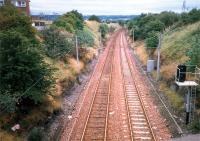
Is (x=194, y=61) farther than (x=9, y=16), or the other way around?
(x=9, y=16)

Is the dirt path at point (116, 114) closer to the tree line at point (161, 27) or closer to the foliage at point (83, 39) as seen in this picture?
the tree line at point (161, 27)

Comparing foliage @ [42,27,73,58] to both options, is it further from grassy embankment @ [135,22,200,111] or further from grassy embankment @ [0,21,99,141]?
grassy embankment @ [135,22,200,111]

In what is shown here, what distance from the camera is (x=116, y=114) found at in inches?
958

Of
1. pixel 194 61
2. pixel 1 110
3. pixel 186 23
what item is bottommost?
pixel 1 110

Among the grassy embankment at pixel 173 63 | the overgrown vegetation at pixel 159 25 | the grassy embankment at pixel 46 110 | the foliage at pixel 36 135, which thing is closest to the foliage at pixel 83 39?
the overgrown vegetation at pixel 159 25

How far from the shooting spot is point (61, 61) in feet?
125

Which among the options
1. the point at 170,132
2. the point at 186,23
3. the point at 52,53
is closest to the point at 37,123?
the point at 170,132

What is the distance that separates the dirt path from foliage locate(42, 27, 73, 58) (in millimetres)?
4913

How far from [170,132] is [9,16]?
59.0ft

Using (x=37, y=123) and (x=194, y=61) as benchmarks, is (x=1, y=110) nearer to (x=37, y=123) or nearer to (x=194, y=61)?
(x=37, y=123)

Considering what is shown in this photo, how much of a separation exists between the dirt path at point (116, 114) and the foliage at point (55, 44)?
491 cm

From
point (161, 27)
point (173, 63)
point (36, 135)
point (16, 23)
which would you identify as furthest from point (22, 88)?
point (161, 27)

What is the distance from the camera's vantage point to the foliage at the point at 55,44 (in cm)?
3681

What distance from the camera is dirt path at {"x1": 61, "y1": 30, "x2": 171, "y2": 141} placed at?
20391 millimetres
